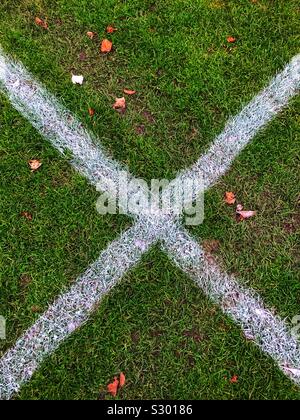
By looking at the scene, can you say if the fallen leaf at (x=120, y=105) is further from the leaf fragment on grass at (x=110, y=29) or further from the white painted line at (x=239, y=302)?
the white painted line at (x=239, y=302)

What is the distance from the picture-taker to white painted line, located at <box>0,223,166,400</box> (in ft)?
10.4

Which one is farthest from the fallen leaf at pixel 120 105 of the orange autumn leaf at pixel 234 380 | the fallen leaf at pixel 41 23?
the orange autumn leaf at pixel 234 380

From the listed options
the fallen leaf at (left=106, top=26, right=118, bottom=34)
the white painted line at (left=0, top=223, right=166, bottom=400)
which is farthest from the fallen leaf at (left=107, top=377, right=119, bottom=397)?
the fallen leaf at (left=106, top=26, right=118, bottom=34)

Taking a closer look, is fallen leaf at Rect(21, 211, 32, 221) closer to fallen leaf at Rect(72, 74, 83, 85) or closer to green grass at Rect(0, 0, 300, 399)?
green grass at Rect(0, 0, 300, 399)

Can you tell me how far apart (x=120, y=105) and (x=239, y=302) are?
1598mm

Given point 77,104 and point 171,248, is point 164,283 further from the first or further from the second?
point 77,104

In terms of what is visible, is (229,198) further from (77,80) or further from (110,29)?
(110,29)

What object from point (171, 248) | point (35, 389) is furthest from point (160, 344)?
point (35, 389)

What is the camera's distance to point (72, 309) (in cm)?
326

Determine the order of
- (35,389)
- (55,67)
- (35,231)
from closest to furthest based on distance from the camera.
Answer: (35,389), (35,231), (55,67)

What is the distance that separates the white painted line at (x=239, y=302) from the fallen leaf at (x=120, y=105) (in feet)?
3.09

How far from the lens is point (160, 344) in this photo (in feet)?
10.6

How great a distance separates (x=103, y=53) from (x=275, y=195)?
5.31ft

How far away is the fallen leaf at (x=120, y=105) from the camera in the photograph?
11.9 feet
